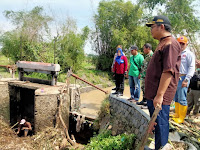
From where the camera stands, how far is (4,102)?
759 cm

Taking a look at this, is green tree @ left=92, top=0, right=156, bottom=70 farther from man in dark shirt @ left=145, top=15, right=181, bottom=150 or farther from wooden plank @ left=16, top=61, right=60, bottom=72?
man in dark shirt @ left=145, top=15, right=181, bottom=150

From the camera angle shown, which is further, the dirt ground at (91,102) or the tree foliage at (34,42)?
the tree foliage at (34,42)

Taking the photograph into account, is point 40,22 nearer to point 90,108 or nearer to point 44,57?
point 44,57

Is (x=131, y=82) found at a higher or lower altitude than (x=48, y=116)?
higher

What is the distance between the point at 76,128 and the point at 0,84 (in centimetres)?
355

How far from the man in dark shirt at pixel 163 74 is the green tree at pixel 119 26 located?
15128 mm

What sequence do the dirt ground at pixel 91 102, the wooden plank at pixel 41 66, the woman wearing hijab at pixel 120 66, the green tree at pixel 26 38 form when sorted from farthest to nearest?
the green tree at pixel 26 38, the dirt ground at pixel 91 102, the wooden plank at pixel 41 66, the woman wearing hijab at pixel 120 66

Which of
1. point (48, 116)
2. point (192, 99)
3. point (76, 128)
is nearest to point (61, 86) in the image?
point (48, 116)

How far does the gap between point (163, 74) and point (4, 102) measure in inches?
288

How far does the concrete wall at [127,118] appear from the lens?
3.96 meters

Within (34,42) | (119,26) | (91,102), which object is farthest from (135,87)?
(119,26)

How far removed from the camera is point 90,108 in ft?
32.3

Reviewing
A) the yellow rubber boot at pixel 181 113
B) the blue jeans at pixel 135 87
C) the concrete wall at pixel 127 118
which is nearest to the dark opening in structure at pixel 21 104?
the concrete wall at pixel 127 118

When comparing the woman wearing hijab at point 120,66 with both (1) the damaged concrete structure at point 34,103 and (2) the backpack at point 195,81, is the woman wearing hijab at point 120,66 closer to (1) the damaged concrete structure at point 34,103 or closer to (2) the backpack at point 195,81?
(2) the backpack at point 195,81
